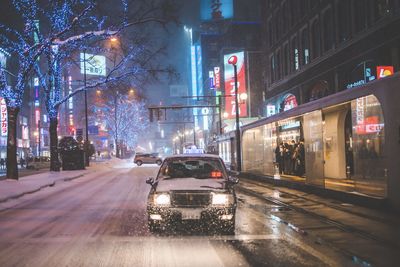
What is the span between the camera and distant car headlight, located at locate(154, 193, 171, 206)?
32.9ft

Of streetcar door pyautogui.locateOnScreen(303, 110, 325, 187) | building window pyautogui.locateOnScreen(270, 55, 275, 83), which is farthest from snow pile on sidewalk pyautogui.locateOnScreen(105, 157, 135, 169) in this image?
streetcar door pyautogui.locateOnScreen(303, 110, 325, 187)

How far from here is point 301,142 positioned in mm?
23109

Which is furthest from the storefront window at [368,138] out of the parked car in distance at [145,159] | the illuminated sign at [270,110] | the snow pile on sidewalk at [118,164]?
the parked car in distance at [145,159]

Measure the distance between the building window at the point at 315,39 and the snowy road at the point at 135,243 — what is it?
2246cm

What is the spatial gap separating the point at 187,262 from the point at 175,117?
150270 mm

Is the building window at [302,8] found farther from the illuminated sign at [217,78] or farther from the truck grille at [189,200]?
the illuminated sign at [217,78]

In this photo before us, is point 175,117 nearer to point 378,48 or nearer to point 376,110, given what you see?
point 378,48

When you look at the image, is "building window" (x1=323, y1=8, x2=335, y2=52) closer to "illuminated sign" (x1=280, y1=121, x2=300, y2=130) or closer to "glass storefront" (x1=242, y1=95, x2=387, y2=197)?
"glass storefront" (x1=242, y1=95, x2=387, y2=197)

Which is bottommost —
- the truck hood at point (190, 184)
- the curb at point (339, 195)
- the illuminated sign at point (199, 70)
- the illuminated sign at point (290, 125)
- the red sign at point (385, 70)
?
the curb at point (339, 195)

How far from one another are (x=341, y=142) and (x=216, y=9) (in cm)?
9675

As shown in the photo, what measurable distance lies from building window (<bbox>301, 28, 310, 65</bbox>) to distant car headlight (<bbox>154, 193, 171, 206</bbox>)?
1116 inches

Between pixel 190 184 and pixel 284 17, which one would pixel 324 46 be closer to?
pixel 284 17

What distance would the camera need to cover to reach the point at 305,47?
3709 cm

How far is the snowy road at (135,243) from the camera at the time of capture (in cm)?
790
